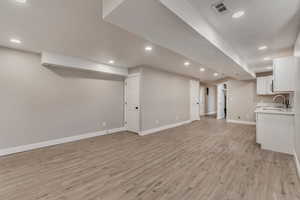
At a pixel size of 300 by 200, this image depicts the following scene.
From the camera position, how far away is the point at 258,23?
2.28m

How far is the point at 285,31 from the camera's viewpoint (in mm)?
2578

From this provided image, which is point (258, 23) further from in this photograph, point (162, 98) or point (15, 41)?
point (15, 41)

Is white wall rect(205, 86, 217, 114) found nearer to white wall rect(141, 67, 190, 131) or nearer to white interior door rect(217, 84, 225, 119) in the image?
white interior door rect(217, 84, 225, 119)

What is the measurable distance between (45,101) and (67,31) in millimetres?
2251

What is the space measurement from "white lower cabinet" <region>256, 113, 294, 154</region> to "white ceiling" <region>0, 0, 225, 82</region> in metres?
2.88

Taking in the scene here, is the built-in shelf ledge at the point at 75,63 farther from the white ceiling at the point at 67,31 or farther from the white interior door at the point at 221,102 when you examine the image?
the white interior door at the point at 221,102

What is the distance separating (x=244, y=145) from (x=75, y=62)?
534 centimetres

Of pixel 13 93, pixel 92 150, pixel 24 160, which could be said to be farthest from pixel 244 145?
pixel 13 93

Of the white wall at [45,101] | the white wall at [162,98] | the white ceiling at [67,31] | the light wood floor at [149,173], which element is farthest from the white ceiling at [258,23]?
the white wall at [45,101]

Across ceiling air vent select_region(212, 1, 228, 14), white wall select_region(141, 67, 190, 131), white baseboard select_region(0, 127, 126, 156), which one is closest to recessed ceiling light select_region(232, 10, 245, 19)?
ceiling air vent select_region(212, 1, 228, 14)

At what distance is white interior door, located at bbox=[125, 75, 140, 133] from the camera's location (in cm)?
487

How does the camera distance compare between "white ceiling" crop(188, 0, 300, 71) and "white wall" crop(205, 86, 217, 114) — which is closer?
"white ceiling" crop(188, 0, 300, 71)

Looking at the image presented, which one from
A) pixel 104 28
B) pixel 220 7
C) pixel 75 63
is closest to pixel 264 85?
pixel 220 7

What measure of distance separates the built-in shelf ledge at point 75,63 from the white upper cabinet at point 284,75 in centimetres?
452
